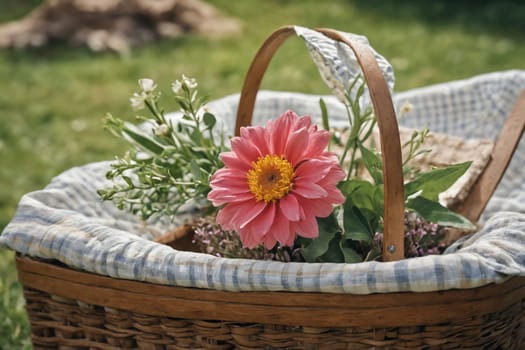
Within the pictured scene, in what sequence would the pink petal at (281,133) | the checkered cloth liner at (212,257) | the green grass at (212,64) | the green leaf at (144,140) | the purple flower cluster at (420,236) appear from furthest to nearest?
the green grass at (212,64)
the green leaf at (144,140)
the purple flower cluster at (420,236)
the pink petal at (281,133)
the checkered cloth liner at (212,257)

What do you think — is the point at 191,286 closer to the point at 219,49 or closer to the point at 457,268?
the point at 457,268

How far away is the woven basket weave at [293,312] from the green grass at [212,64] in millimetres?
1151

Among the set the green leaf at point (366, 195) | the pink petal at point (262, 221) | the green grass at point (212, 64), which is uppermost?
the pink petal at point (262, 221)

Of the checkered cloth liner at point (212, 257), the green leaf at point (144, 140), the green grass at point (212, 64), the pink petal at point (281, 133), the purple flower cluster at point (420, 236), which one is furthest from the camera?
the green grass at point (212, 64)

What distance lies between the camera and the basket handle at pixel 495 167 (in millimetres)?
1507

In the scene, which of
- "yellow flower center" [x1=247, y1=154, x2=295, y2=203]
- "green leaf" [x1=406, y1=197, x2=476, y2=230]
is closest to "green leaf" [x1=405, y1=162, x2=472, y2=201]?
"green leaf" [x1=406, y1=197, x2=476, y2=230]

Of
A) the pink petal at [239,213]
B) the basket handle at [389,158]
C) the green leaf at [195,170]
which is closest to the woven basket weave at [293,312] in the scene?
the basket handle at [389,158]

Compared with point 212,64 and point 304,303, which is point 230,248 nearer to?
point 304,303

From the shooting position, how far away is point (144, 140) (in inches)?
57.8

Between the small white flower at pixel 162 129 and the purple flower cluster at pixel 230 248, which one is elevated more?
the small white flower at pixel 162 129

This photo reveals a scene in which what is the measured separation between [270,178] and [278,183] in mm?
16

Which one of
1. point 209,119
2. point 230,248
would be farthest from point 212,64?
point 230,248

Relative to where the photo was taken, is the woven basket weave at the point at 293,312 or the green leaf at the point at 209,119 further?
the green leaf at the point at 209,119

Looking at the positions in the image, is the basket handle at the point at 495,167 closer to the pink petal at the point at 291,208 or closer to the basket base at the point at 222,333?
the basket base at the point at 222,333
